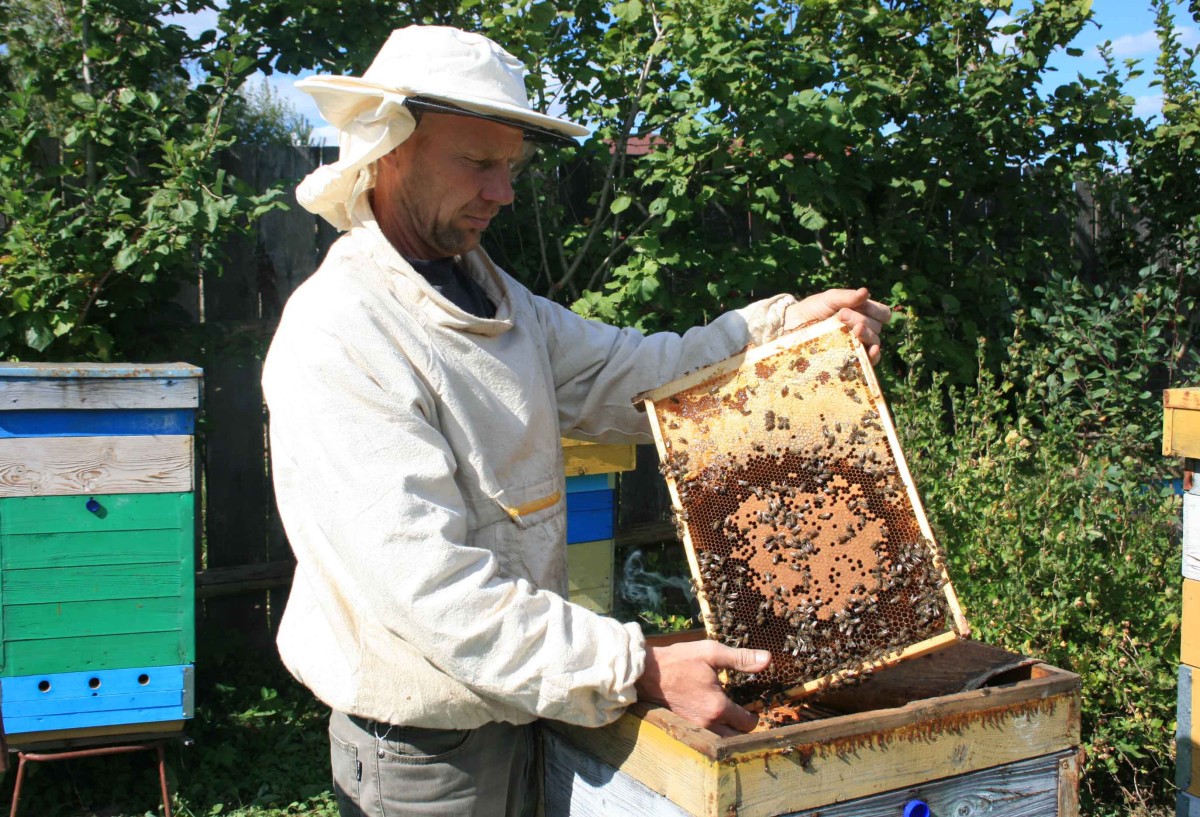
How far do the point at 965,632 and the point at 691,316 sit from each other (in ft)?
8.81

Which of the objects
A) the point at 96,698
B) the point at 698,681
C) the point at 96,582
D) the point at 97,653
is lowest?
the point at 96,698

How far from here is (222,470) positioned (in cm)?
470

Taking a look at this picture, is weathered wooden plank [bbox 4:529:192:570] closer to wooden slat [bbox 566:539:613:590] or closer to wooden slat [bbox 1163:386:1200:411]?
wooden slat [bbox 566:539:613:590]

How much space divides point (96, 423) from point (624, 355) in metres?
2.00

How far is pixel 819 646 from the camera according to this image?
1899 mm

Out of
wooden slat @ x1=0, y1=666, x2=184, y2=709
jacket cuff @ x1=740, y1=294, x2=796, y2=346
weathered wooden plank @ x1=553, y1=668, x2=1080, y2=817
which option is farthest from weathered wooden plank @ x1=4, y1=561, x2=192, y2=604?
jacket cuff @ x1=740, y1=294, x2=796, y2=346

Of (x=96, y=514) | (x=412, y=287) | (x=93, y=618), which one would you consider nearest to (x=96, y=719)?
(x=93, y=618)

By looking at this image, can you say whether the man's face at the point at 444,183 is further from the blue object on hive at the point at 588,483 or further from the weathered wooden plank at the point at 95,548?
the weathered wooden plank at the point at 95,548

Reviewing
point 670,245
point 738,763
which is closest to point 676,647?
point 738,763

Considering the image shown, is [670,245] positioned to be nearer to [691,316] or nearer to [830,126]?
[691,316]

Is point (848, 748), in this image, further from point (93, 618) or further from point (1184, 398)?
point (93, 618)

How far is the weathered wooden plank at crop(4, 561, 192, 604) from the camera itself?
3371 millimetres

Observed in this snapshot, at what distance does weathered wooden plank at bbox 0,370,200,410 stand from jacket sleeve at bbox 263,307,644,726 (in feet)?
6.19

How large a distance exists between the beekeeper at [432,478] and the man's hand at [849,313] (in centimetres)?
2
